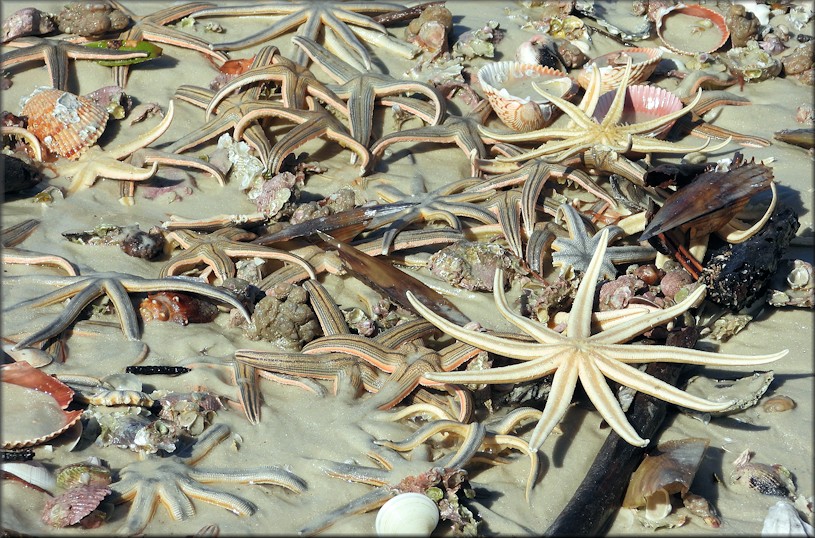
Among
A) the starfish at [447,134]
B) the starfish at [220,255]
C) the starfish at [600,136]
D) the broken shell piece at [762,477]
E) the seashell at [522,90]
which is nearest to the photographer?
the broken shell piece at [762,477]

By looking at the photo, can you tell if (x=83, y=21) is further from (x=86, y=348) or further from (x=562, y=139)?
(x=562, y=139)

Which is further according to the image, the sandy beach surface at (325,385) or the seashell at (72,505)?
the sandy beach surface at (325,385)

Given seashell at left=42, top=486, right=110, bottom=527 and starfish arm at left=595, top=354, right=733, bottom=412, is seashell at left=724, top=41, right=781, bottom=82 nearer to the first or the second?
starfish arm at left=595, top=354, right=733, bottom=412

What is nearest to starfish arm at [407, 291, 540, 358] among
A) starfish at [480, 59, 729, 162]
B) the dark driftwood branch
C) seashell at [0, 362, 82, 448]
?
the dark driftwood branch

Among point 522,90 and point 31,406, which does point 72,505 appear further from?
point 522,90

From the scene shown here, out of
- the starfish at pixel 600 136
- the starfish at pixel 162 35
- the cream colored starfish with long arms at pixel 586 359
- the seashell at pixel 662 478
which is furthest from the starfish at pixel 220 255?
the starfish at pixel 162 35

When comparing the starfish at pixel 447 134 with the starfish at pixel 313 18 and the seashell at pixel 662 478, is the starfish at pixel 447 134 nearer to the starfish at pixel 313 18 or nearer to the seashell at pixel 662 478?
the starfish at pixel 313 18
